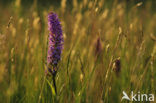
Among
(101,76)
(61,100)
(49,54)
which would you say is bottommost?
(61,100)

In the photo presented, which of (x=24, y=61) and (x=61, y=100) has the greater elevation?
(x=24, y=61)

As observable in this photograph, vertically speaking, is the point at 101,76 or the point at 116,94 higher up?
the point at 101,76

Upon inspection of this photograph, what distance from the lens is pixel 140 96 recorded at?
1225mm

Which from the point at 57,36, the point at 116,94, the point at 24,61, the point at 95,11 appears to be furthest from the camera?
the point at 24,61

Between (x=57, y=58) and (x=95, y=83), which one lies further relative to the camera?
(x=95, y=83)

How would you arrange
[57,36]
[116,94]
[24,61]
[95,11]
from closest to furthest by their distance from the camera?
1. [57,36]
2. [95,11]
3. [116,94]
4. [24,61]

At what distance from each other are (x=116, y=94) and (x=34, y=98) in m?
0.71

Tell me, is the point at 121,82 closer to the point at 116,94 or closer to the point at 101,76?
the point at 116,94

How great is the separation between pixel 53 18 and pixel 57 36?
0.09 metres

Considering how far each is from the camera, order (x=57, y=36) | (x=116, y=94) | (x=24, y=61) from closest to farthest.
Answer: (x=57, y=36)
(x=116, y=94)
(x=24, y=61)

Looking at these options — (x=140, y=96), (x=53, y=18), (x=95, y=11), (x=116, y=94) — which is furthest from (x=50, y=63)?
(x=116, y=94)

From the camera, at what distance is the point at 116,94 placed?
172 cm

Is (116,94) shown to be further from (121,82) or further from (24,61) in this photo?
(24,61)

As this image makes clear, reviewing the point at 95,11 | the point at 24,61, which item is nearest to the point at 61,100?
the point at 95,11
